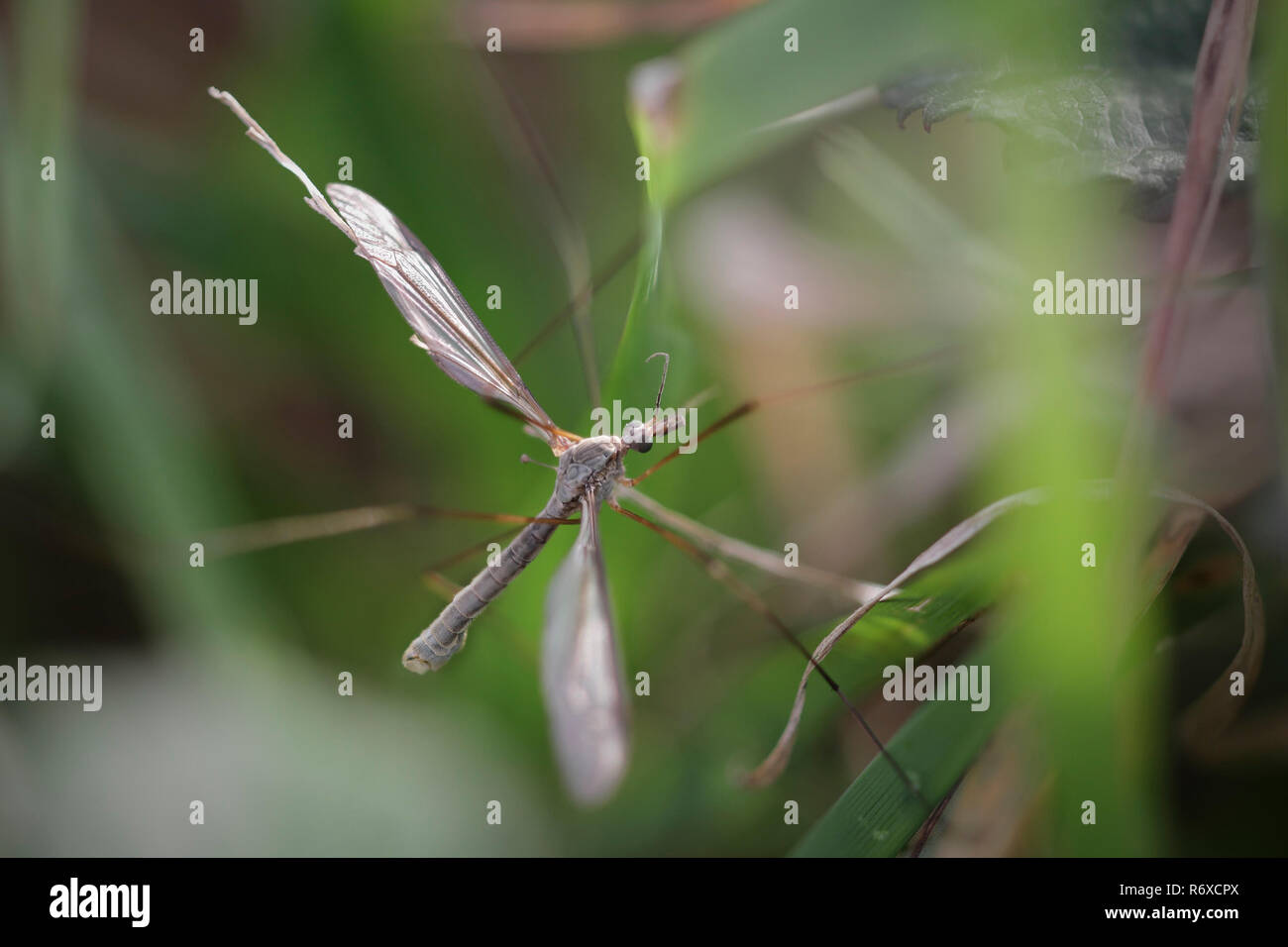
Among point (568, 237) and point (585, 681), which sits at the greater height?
→ point (568, 237)

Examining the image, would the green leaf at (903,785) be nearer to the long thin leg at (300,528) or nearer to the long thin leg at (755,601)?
the long thin leg at (755,601)

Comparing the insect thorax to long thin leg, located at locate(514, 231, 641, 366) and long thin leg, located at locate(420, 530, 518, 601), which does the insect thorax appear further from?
long thin leg, located at locate(514, 231, 641, 366)

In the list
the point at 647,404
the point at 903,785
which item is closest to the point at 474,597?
the point at 647,404

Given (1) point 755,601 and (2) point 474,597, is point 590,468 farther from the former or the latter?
(1) point 755,601

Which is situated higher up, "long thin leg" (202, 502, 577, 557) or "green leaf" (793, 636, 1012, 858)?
"long thin leg" (202, 502, 577, 557)

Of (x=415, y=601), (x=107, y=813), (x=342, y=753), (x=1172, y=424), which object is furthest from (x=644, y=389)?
(x=107, y=813)

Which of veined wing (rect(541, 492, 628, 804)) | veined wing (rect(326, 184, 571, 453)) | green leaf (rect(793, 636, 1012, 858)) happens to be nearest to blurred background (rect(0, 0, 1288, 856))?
green leaf (rect(793, 636, 1012, 858))
